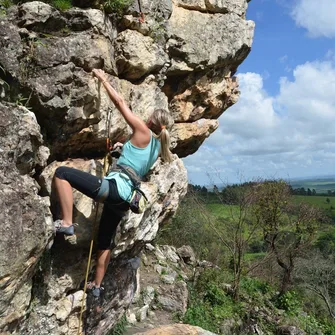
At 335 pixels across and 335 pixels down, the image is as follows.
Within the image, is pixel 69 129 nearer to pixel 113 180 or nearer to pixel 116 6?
pixel 113 180

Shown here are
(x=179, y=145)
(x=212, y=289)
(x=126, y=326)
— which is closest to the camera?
(x=126, y=326)

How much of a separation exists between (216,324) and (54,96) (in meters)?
11.7

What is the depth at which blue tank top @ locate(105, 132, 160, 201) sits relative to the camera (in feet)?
19.6

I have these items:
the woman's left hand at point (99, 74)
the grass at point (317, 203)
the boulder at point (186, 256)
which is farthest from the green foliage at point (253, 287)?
the woman's left hand at point (99, 74)

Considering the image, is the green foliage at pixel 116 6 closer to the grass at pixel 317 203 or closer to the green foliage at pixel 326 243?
the grass at pixel 317 203

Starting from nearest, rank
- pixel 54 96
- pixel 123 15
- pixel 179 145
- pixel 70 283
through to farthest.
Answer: pixel 54 96 < pixel 70 283 < pixel 123 15 < pixel 179 145

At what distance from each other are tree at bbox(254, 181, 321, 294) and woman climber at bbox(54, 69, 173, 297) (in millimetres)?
16502

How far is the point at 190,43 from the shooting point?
9.62 metres

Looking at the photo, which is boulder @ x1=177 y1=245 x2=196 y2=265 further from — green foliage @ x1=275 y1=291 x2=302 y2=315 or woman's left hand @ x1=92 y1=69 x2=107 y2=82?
woman's left hand @ x1=92 y1=69 x2=107 y2=82

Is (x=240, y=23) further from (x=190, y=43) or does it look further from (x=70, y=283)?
(x=70, y=283)

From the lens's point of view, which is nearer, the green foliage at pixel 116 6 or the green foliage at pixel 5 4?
the green foliage at pixel 5 4

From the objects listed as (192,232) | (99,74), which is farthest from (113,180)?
(192,232)

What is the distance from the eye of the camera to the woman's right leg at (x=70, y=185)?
5.86 meters

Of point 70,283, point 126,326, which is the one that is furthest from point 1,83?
point 126,326
